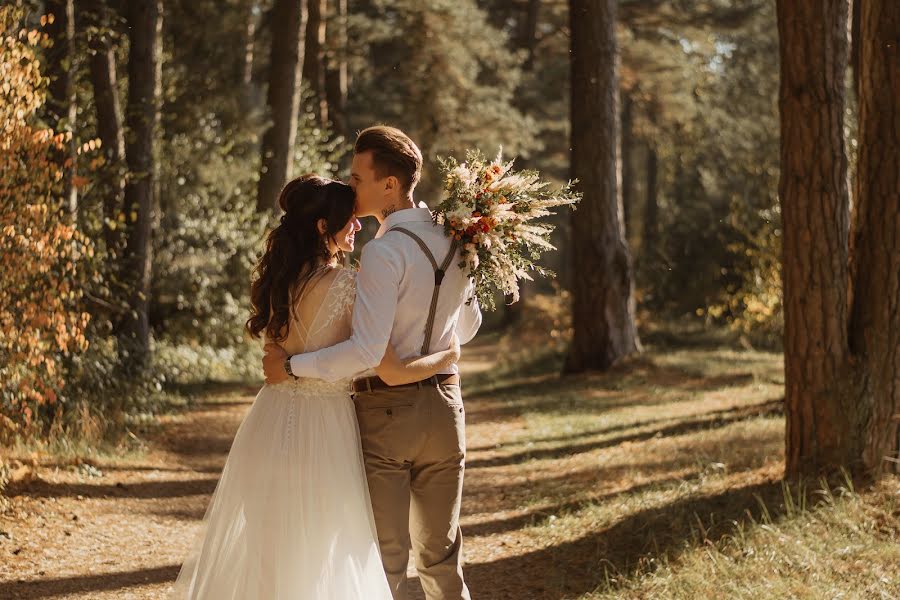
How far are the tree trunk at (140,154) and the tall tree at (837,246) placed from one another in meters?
8.18

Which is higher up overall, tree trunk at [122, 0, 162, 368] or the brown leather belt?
tree trunk at [122, 0, 162, 368]

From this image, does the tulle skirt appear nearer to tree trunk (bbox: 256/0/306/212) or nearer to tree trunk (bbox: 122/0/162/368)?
tree trunk (bbox: 122/0/162/368)

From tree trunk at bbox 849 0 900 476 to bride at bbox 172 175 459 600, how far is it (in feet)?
12.5

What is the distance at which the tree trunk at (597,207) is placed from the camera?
15555 mm

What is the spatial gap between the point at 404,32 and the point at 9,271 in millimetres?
20769

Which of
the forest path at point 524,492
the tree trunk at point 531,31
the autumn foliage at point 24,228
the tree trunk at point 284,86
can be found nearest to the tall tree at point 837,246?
the forest path at point 524,492

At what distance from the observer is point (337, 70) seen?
1053 inches

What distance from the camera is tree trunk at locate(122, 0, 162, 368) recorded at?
40.7 feet

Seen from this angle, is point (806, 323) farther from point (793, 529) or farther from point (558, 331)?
point (558, 331)

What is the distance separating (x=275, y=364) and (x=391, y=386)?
19.2 inches

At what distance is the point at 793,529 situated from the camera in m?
5.96

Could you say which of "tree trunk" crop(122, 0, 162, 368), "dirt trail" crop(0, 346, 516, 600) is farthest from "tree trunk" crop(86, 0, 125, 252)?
"dirt trail" crop(0, 346, 516, 600)

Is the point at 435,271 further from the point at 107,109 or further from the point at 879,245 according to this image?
the point at 107,109

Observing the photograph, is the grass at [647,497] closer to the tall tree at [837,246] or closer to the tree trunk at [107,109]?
the tall tree at [837,246]
